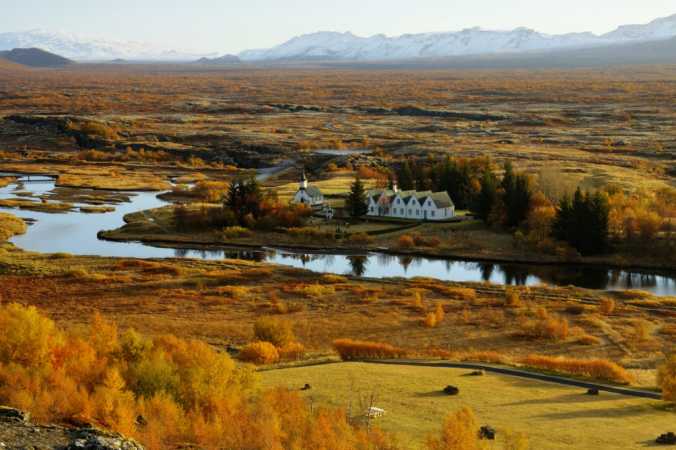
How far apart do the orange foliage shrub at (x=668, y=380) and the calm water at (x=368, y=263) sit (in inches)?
1248

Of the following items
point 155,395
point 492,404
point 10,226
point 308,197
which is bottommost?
point 10,226

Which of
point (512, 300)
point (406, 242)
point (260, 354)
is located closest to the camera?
point (260, 354)

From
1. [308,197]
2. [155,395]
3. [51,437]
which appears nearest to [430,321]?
[155,395]

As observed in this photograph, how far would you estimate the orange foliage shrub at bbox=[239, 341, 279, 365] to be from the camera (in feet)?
129

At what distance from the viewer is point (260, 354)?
129 ft

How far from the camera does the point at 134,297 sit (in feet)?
193

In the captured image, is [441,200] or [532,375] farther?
[441,200]

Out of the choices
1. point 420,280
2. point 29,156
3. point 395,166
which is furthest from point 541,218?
point 29,156

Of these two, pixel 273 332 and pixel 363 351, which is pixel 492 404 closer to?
pixel 363 351

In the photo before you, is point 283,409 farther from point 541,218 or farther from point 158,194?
point 158,194

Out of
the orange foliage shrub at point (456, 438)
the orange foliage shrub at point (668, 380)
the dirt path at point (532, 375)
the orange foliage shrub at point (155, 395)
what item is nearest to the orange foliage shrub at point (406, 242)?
the dirt path at point (532, 375)

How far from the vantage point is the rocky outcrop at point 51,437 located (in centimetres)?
2133

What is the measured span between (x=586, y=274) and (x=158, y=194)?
59.2m

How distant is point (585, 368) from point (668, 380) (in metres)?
6.81
